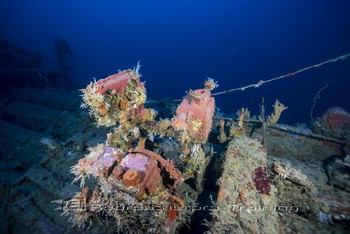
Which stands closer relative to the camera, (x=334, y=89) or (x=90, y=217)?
(x=90, y=217)

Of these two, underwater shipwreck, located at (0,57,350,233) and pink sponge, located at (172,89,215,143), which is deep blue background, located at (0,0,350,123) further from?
pink sponge, located at (172,89,215,143)

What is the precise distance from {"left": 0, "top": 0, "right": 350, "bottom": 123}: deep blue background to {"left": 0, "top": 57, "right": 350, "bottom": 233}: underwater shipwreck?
497 inches

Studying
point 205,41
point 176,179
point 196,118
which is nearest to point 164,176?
point 176,179

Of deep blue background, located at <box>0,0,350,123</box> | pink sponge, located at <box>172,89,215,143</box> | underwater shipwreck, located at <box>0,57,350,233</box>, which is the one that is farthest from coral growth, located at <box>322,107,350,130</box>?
deep blue background, located at <box>0,0,350,123</box>

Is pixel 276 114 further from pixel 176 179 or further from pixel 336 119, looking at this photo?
pixel 176 179

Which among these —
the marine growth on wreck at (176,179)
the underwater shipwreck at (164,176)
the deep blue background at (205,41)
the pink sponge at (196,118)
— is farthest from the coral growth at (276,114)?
the deep blue background at (205,41)

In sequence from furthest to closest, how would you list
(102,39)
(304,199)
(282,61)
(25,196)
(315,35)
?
(102,39), (282,61), (315,35), (25,196), (304,199)

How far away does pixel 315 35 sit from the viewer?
7506 centimetres

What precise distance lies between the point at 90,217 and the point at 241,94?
57336 mm

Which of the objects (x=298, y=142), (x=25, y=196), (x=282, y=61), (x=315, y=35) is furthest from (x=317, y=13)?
(x=25, y=196)

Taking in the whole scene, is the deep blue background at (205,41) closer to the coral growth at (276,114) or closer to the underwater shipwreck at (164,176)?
the underwater shipwreck at (164,176)

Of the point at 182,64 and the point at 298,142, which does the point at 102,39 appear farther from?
the point at 298,142

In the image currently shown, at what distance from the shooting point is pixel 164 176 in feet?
9.04

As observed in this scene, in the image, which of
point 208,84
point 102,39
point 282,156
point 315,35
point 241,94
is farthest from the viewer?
point 102,39
